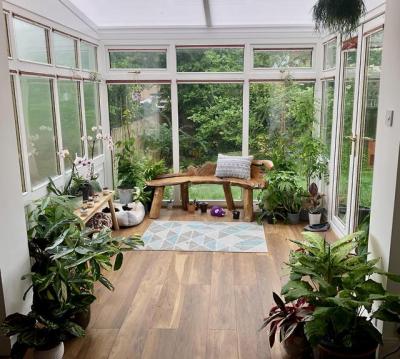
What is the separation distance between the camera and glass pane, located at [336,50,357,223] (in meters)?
4.18

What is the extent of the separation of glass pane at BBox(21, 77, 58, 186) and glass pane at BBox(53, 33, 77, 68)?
0.38 metres

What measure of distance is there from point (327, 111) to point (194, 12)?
2.04m

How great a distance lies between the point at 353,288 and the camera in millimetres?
2236

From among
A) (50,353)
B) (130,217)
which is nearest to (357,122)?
(130,217)

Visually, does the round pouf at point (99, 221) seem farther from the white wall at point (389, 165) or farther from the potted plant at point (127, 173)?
the white wall at point (389, 165)

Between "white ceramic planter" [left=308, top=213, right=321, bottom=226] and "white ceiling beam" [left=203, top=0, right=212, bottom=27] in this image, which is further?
"white ceramic planter" [left=308, top=213, right=321, bottom=226]

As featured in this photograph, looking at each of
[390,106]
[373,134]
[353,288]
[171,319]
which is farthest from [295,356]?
[373,134]

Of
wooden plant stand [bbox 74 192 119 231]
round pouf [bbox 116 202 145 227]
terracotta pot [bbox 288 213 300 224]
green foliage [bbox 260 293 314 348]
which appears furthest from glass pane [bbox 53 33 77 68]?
green foliage [bbox 260 293 314 348]

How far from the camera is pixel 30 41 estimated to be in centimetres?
363

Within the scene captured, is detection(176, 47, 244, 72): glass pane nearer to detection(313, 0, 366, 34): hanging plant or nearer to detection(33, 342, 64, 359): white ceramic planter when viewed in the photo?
detection(313, 0, 366, 34): hanging plant

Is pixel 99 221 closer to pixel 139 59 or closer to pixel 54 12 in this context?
pixel 54 12

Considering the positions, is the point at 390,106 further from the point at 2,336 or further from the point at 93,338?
the point at 2,336

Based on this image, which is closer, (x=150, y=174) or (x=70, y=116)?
(x=70, y=116)

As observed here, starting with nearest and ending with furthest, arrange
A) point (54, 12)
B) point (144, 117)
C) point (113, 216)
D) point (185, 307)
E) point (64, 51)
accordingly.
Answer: point (185, 307) < point (54, 12) < point (64, 51) < point (113, 216) < point (144, 117)
